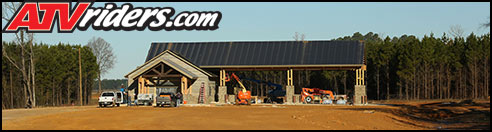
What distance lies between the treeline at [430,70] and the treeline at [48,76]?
39.3 m

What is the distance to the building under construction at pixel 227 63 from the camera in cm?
6153

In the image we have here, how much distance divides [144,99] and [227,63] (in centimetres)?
1058

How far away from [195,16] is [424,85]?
163 feet

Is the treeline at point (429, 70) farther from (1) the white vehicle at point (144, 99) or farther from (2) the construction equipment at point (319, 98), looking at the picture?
(1) the white vehicle at point (144, 99)

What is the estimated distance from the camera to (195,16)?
45188 millimetres

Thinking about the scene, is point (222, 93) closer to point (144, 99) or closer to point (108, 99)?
point (144, 99)

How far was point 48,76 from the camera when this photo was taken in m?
87.7

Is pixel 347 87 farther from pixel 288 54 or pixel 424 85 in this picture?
pixel 288 54

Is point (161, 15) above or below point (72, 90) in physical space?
above

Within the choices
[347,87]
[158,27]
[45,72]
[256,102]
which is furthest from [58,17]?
[347,87]

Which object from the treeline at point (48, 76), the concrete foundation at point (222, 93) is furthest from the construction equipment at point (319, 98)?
the treeline at point (48, 76)

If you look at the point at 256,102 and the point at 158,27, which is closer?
the point at 158,27

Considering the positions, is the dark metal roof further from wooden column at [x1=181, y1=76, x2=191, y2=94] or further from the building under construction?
wooden column at [x1=181, y1=76, x2=191, y2=94]

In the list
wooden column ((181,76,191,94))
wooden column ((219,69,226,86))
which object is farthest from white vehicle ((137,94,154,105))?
wooden column ((219,69,226,86))
